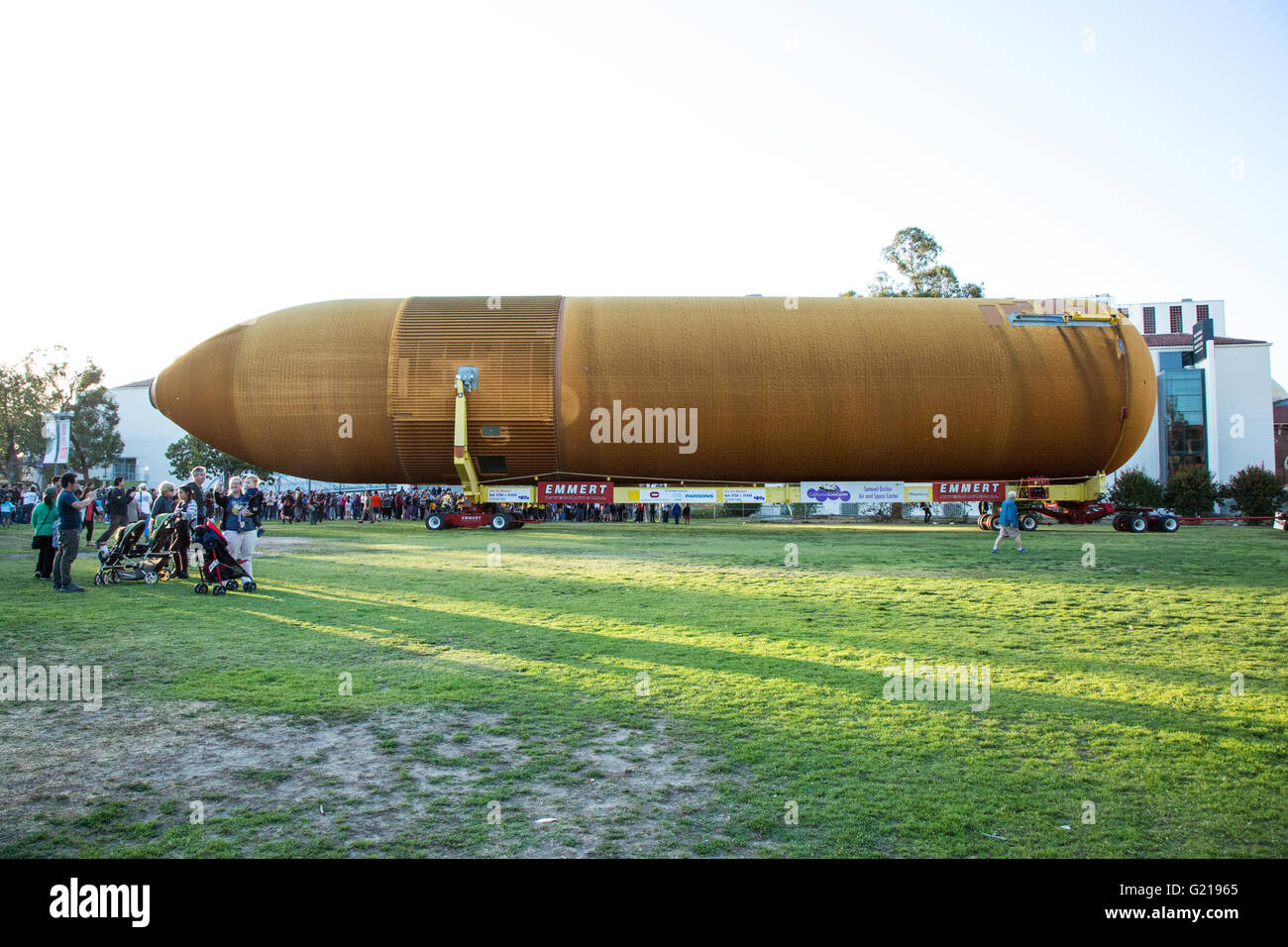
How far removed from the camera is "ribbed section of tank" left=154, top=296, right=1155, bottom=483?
20.6m

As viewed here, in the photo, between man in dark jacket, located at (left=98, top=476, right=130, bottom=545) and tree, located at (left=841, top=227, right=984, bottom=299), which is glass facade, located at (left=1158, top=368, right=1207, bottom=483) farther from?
man in dark jacket, located at (left=98, top=476, right=130, bottom=545)

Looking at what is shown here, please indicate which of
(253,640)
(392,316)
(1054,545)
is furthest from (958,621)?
(392,316)

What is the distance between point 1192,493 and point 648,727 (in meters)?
39.1

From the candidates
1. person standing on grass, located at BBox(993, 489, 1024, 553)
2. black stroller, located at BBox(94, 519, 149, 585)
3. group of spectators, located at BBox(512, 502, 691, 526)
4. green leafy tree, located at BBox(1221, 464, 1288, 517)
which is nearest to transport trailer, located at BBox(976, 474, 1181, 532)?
person standing on grass, located at BBox(993, 489, 1024, 553)

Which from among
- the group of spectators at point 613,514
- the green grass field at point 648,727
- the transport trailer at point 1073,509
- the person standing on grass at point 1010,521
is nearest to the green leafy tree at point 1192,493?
the transport trailer at point 1073,509

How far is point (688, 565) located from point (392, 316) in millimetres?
12093

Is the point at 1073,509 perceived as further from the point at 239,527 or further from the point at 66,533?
the point at 66,533

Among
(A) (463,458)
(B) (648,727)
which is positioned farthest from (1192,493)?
(B) (648,727)

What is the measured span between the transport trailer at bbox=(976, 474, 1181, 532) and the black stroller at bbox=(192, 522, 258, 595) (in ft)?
61.8

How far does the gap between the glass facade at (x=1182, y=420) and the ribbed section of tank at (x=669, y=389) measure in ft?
102

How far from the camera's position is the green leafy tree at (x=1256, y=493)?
111ft

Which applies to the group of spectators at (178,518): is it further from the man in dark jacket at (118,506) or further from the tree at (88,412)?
the tree at (88,412)

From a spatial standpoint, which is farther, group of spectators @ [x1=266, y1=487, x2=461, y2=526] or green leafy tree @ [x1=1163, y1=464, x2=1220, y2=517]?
green leafy tree @ [x1=1163, y1=464, x2=1220, y2=517]

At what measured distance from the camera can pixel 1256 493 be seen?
3431cm
